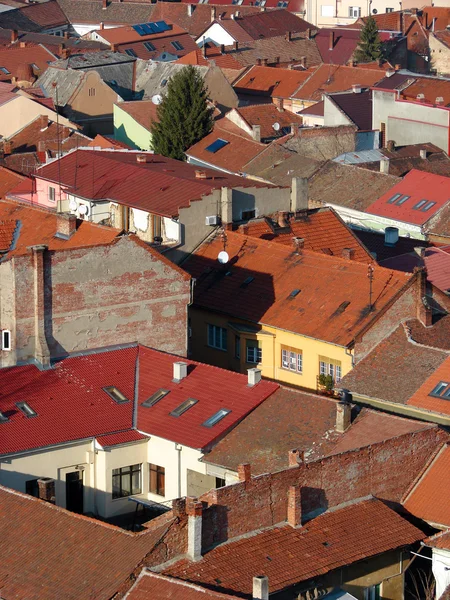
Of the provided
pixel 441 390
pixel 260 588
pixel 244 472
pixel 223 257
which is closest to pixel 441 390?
pixel 441 390

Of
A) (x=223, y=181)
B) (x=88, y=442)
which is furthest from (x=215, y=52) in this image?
(x=88, y=442)

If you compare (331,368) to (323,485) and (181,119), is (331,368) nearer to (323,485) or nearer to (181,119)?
(323,485)

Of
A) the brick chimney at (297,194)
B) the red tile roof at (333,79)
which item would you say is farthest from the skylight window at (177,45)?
the brick chimney at (297,194)

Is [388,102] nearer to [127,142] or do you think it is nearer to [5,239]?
[127,142]

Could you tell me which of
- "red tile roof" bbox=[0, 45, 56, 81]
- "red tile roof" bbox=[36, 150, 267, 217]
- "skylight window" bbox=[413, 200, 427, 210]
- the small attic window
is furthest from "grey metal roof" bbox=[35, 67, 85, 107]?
the small attic window

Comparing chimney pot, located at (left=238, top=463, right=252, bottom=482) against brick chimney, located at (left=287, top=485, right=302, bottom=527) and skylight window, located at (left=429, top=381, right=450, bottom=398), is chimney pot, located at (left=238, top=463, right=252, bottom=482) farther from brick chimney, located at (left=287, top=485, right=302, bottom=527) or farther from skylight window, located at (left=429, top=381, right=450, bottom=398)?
skylight window, located at (left=429, top=381, right=450, bottom=398)
